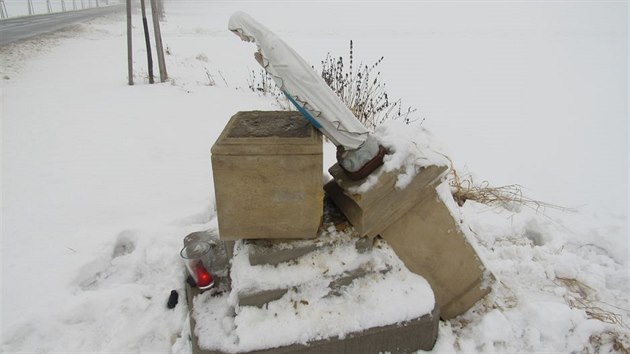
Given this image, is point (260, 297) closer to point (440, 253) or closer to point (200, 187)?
point (440, 253)

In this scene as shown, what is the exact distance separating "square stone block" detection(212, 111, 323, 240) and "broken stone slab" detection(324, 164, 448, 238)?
0.65ft

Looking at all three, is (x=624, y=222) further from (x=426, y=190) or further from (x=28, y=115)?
(x=28, y=115)

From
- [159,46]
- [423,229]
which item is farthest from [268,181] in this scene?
[159,46]

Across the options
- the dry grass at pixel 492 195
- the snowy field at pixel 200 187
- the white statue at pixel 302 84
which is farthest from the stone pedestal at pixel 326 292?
the dry grass at pixel 492 195

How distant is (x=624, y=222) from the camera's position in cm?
305

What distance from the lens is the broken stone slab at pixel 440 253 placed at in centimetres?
204

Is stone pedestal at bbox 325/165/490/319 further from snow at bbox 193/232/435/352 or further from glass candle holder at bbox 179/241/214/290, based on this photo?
glass candle holder at bbox 179/241/214/290

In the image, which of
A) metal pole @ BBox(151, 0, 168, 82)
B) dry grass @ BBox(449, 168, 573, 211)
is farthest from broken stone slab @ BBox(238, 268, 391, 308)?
metal pole @ BBox(151, 0, 168, 82)

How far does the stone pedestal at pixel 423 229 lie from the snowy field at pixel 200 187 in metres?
0.14

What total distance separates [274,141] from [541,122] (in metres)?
4.75

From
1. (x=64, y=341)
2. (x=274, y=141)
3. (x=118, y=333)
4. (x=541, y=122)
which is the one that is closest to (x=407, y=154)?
(x=274, y=141)

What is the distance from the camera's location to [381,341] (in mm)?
1898

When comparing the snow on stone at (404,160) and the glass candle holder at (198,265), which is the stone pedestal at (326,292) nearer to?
the glass candle holder at (198,265)

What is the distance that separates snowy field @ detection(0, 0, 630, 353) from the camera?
2.15m
